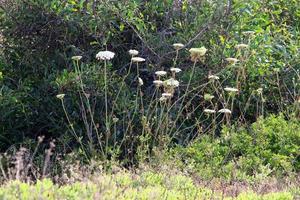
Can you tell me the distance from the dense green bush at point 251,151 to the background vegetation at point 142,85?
0.04 ft

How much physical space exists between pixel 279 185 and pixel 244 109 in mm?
1901

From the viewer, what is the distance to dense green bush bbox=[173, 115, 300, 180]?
645 centimetres

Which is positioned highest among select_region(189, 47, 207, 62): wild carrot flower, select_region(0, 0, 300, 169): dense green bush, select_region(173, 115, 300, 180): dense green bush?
select_region(189, 47, 207, 62): wild carrot flower

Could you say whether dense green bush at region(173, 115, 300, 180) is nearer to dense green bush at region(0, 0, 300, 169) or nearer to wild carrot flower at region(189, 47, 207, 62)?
dense green bush at region(0, 0, 300, 169)

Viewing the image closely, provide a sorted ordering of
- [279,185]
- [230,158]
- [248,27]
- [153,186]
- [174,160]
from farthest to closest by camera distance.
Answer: [248,27] < [230,158] < [174,160] < [279,185] < [153,186]

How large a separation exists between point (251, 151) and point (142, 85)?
1417mm

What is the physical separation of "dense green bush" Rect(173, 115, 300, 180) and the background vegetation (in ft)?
0.04

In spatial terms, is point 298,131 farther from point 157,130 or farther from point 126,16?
point 126,16

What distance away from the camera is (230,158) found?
6887 mm

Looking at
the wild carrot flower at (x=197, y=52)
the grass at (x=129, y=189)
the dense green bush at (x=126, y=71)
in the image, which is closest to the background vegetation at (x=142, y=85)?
the dense green bush at (x=126, y=71)

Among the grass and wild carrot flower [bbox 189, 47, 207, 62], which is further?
wild carrot flower [bbox 189, 47, 207, 62]

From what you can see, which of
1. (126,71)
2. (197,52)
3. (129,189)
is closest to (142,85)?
(126,71)

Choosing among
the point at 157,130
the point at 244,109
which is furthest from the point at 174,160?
the point at 244,109

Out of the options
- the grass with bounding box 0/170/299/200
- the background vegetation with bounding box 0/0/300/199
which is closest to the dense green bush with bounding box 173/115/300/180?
the background vegetation with bounding box 0/0/300/199
